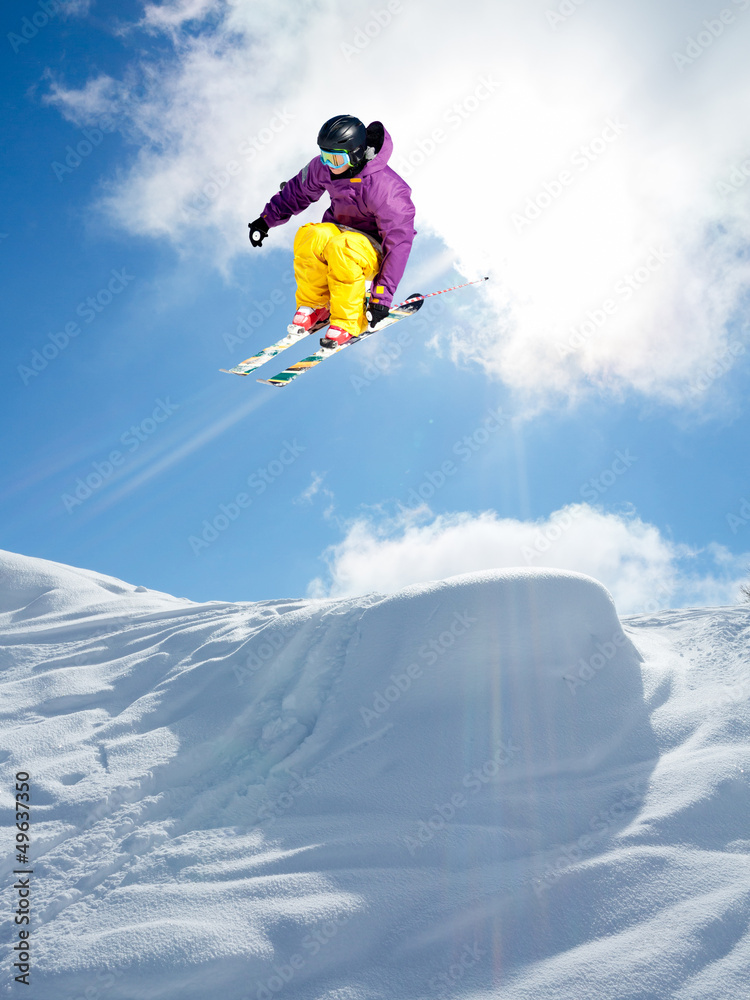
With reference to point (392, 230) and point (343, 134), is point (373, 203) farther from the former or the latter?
point (343, 134)

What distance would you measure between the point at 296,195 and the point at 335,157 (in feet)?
3.36

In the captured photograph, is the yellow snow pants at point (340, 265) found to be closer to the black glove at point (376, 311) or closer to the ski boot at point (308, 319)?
the black glove at point (376, 311)

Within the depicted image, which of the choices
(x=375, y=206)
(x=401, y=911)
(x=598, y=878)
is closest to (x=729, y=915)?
(x=598, y=878)

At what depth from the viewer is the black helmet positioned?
4621 millimetres

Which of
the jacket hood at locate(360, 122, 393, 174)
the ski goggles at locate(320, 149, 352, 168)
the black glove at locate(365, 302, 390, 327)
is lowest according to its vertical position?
the black glove at locate(365, 302, 390, 327)

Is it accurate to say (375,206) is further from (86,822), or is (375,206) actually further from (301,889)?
(86,822)

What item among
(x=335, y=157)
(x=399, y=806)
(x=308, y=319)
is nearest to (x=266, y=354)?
(x=308, y=319)

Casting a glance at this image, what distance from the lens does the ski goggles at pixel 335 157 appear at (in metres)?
4.68

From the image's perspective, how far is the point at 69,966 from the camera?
3723mm

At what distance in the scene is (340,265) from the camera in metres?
5.18

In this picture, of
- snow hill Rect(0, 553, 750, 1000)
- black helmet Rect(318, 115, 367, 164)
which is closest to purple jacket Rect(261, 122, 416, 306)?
black helmet Rect(318, 115, 367, 164)

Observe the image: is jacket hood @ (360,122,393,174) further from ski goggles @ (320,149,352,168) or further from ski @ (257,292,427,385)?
ski @ (257,292,427,385)

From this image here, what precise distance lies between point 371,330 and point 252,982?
16.3 ft

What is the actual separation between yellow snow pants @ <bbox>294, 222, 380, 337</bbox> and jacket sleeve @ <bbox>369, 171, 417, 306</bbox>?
11 cm
